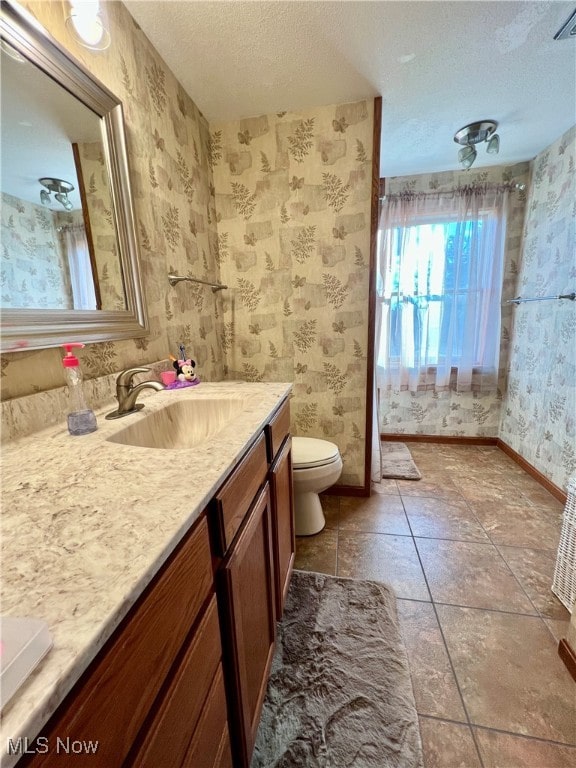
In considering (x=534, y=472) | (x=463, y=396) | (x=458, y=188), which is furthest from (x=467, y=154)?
(x=534, y=472)

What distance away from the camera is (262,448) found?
0.92 meters

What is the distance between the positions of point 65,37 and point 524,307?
295 centimetres

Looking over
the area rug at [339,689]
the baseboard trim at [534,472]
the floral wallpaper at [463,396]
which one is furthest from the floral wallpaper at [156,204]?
the baseboard trim at [534,472]

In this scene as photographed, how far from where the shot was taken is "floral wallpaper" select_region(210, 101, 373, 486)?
174 centimetres

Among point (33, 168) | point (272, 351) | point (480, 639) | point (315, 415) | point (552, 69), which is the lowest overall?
point (480, 639)

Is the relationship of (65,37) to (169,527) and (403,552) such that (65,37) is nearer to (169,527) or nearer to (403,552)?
(169,527)

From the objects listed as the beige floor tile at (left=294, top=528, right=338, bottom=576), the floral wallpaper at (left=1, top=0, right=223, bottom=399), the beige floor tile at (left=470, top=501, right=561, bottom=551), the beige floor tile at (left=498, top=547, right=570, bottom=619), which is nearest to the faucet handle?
the floral wallpaper at (left=1, top=0, right=223, bottom=399)

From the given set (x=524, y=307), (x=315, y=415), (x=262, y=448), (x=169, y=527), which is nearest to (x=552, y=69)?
(x=524, y=307)

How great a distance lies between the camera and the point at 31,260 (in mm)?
804

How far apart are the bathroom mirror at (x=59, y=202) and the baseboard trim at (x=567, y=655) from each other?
6.14ft

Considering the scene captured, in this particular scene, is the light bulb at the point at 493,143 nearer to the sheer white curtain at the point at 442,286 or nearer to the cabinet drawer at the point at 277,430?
the sheer white curtain at the point at 442,286

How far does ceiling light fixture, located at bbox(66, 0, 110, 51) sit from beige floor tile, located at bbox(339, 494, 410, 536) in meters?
2.21

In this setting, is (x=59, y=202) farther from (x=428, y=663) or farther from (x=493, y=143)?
(x=493, y=143)

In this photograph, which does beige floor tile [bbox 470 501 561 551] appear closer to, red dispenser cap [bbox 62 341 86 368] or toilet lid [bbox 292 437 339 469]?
toilet lid [bbox 292 437 339 469]
